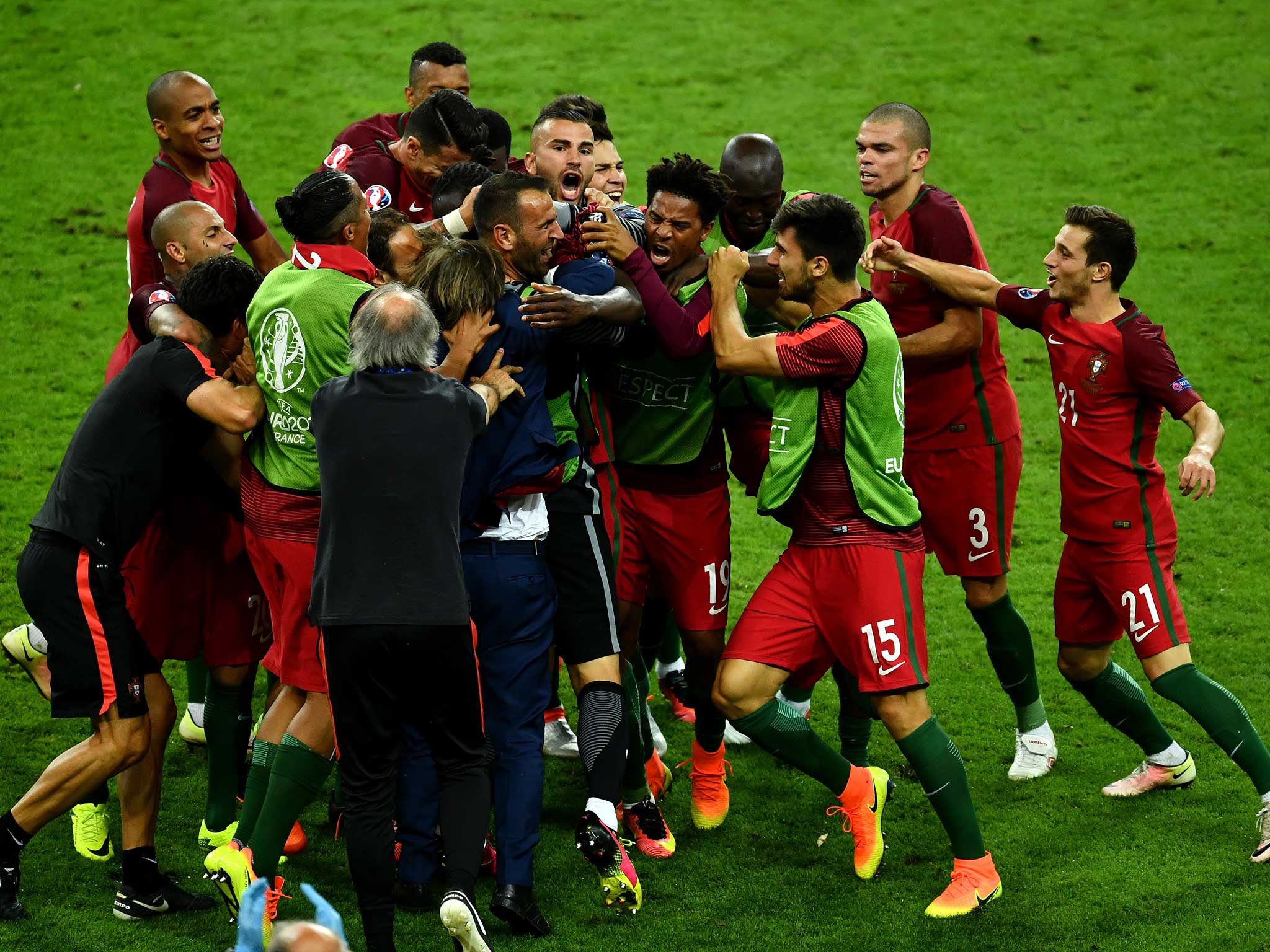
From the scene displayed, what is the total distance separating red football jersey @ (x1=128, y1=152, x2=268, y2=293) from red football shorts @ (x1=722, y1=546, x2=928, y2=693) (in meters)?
2.65

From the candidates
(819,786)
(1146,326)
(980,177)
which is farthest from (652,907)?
(980,177)

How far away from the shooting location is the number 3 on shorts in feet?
15.9

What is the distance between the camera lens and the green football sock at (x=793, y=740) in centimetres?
504

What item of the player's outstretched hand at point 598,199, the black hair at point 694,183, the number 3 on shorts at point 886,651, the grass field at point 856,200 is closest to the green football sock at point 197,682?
the grass field at point 856,200

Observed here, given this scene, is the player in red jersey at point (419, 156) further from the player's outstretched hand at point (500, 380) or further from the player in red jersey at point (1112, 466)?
the player in red jersey at point (1112, 466)

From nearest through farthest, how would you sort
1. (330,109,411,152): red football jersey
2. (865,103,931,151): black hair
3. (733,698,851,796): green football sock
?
(733,698,851,796): green football sock → (865,103,931,151): black hair → (330,109,411,152): red football jersey

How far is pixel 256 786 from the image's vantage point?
194 inches

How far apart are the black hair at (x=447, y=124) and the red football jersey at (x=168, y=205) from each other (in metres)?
0.85

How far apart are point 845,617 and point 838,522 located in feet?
1.05

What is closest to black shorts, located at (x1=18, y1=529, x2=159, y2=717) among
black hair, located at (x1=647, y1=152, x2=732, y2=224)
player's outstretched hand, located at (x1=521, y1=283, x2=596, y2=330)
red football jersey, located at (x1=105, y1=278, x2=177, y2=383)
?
red football jersey, located at (x1=105, y1=278, x2=177, y2=383)

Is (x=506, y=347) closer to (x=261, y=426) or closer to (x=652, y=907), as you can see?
(x=261, y=426)

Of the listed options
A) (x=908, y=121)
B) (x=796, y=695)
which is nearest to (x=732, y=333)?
(x=908, y=121)

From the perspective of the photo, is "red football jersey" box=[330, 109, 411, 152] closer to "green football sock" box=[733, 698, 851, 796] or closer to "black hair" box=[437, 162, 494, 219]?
"black hair" box=[437, 162, 494, 219]

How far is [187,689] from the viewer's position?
653cm
